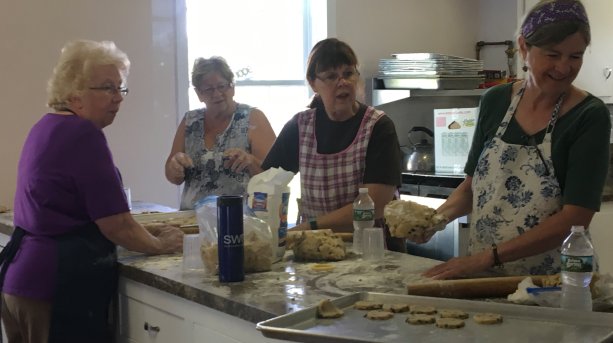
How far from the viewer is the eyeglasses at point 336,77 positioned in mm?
2359

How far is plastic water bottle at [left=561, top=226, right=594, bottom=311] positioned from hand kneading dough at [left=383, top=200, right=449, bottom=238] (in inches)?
18.1

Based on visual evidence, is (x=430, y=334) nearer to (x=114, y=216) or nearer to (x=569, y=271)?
(x=569, y=271)

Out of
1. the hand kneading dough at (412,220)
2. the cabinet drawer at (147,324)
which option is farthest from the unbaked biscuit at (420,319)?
the cabinet drawer at (147,324)

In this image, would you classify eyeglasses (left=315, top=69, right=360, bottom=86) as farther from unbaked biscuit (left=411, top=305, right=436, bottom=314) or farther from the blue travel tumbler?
unbaked biscuit (left=411, top=305, right=436, bottom=314)

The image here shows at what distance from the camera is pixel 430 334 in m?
1.37

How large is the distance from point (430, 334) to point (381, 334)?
0.30 ft

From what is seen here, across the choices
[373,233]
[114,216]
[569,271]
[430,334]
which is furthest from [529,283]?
[114,216]

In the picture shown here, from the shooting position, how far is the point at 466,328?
1.40 metres

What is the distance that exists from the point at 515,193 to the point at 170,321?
0.97 m

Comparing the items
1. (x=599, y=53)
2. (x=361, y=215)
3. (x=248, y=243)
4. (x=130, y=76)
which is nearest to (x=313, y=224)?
(x=361, y=215)

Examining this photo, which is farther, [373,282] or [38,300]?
[38,300]

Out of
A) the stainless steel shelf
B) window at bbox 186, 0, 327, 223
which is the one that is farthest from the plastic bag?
the stainless steel shelf

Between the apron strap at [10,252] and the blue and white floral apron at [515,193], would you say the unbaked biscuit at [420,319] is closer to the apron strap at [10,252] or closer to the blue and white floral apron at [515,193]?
the blue and white floral apron at [515,193]

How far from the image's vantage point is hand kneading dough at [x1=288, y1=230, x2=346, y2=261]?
2043 mm
